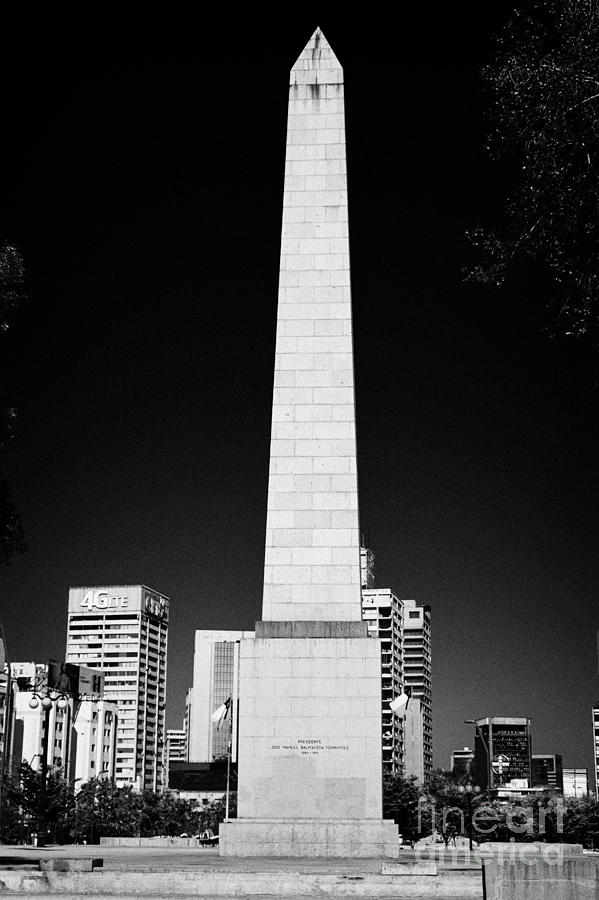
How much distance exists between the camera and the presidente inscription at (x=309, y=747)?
85.5ft

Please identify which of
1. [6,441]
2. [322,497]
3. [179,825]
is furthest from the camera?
[179,825]

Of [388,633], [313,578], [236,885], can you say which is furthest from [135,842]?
[388,633]

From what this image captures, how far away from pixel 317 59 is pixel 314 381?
10.6 m

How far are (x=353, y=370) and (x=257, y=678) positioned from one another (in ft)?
29.5

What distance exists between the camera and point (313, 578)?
90.7ft

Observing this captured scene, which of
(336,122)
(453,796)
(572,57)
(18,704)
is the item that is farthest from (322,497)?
(18,704)

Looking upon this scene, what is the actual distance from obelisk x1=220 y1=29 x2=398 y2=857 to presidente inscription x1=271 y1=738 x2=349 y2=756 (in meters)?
0.03

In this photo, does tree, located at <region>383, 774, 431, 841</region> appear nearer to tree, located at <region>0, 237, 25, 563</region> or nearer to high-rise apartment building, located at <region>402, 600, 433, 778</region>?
tree, located at <region>0, 237, 25, 563</region>

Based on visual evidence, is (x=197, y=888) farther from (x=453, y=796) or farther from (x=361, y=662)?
(x=453, y=796)

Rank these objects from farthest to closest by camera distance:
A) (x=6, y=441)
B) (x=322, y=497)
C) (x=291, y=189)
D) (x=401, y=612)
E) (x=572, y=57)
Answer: (x=401, y=612)
(x=291, y=189)
(x=322, y=497)
(x=6, y=441)
(x=572, y=57)

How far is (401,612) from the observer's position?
176 m

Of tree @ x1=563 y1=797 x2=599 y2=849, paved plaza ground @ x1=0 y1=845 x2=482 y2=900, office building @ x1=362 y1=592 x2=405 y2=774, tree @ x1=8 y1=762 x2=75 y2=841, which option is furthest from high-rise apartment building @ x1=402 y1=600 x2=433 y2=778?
paved plaza ground @ x1=0 y1=845 x2=482 y2=900

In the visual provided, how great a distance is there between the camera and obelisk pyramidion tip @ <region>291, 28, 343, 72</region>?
3225cm

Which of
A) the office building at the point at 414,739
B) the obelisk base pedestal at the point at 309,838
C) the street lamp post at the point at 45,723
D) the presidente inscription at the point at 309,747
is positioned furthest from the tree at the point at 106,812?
the office building at the point at 414,739
